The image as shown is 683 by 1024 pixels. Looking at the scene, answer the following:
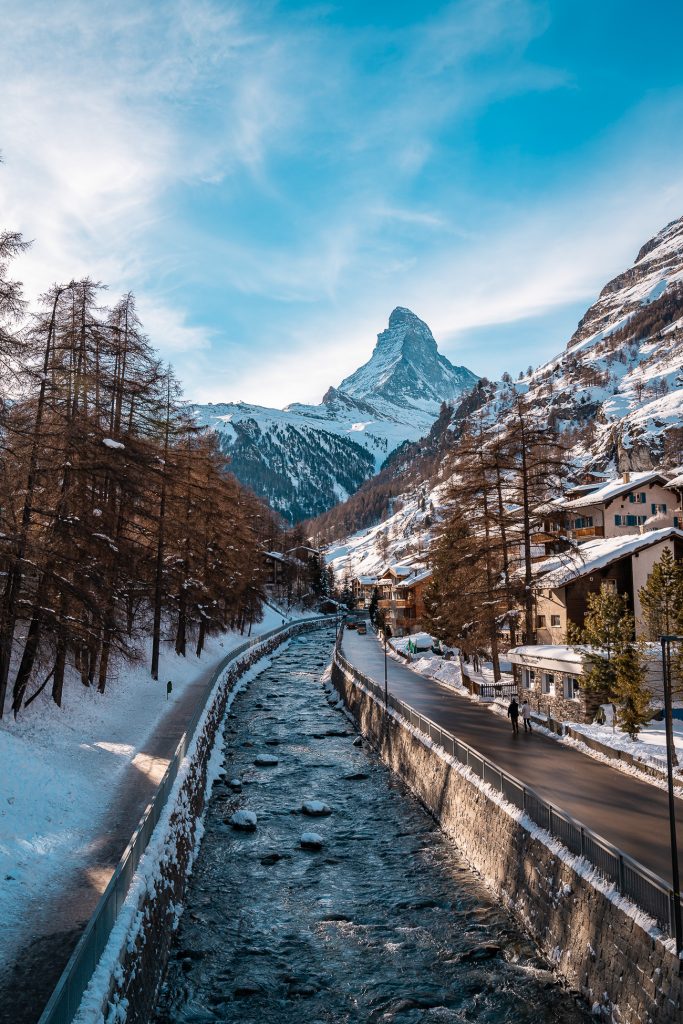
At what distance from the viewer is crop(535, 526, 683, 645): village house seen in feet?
116

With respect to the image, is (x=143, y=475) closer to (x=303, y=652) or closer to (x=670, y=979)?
(x=670, y=979)

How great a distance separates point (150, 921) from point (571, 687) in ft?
75.8

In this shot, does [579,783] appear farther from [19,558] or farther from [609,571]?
[19,558]

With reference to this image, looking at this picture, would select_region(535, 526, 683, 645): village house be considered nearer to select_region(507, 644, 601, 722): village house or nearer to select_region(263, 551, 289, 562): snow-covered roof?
select_region(507, 644, 601, 722): village house

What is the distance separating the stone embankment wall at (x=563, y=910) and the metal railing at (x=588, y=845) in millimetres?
309

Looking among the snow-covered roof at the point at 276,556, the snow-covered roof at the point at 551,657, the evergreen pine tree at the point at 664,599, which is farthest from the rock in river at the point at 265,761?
the snow-covered roof at the point at 276,556

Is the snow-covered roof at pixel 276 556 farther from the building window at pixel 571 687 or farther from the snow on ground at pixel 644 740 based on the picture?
the snow on ground at pixel 644 740

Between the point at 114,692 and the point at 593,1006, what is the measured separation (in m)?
25.4

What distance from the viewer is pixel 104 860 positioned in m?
15.0

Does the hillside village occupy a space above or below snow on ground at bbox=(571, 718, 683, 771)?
above

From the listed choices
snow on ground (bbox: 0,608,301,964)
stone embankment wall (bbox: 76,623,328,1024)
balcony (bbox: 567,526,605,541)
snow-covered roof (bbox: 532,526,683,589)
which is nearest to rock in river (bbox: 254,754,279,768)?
snow on ground (bbox: 0,608,301,964)

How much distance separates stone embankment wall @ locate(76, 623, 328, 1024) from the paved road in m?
10.6

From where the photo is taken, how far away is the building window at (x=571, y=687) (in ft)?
101

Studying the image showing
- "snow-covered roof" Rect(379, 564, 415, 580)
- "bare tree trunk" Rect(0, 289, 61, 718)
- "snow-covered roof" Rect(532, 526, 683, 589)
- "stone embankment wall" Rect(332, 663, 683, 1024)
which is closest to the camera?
"stone embankment wall" Rect(332, 663, 683, 1024)
